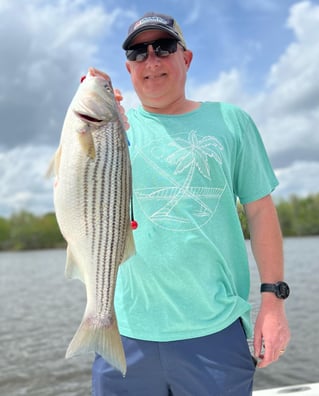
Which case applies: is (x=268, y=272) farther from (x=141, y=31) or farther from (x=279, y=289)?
(x=141, y=31)

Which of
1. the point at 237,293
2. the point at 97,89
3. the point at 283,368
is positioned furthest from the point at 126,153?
the point at 283,368

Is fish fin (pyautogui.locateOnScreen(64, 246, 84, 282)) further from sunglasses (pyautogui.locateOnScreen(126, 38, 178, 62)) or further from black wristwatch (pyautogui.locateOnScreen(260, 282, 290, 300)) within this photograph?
sunglasses (pyautogui.locateOnScreen(126, 38, 178, 62))

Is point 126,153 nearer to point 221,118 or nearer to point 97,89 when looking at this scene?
point 97,89

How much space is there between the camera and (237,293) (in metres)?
2.92

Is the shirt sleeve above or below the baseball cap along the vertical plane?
below

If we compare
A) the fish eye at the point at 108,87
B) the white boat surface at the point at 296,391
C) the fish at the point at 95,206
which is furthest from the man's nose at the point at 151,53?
the white boat surface at the point at 296,391

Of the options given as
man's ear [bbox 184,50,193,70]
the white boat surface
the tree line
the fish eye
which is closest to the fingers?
the fish eye

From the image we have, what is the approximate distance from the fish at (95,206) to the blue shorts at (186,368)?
238 mm

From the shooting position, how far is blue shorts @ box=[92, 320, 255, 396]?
2.70m

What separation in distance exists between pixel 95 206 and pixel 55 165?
31 centimetres

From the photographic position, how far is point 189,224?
2.77m

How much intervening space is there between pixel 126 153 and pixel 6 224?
311 ft

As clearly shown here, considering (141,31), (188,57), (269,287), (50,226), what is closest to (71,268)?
(269,287)

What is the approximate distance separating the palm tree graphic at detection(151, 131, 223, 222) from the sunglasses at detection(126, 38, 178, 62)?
1.79 ft
